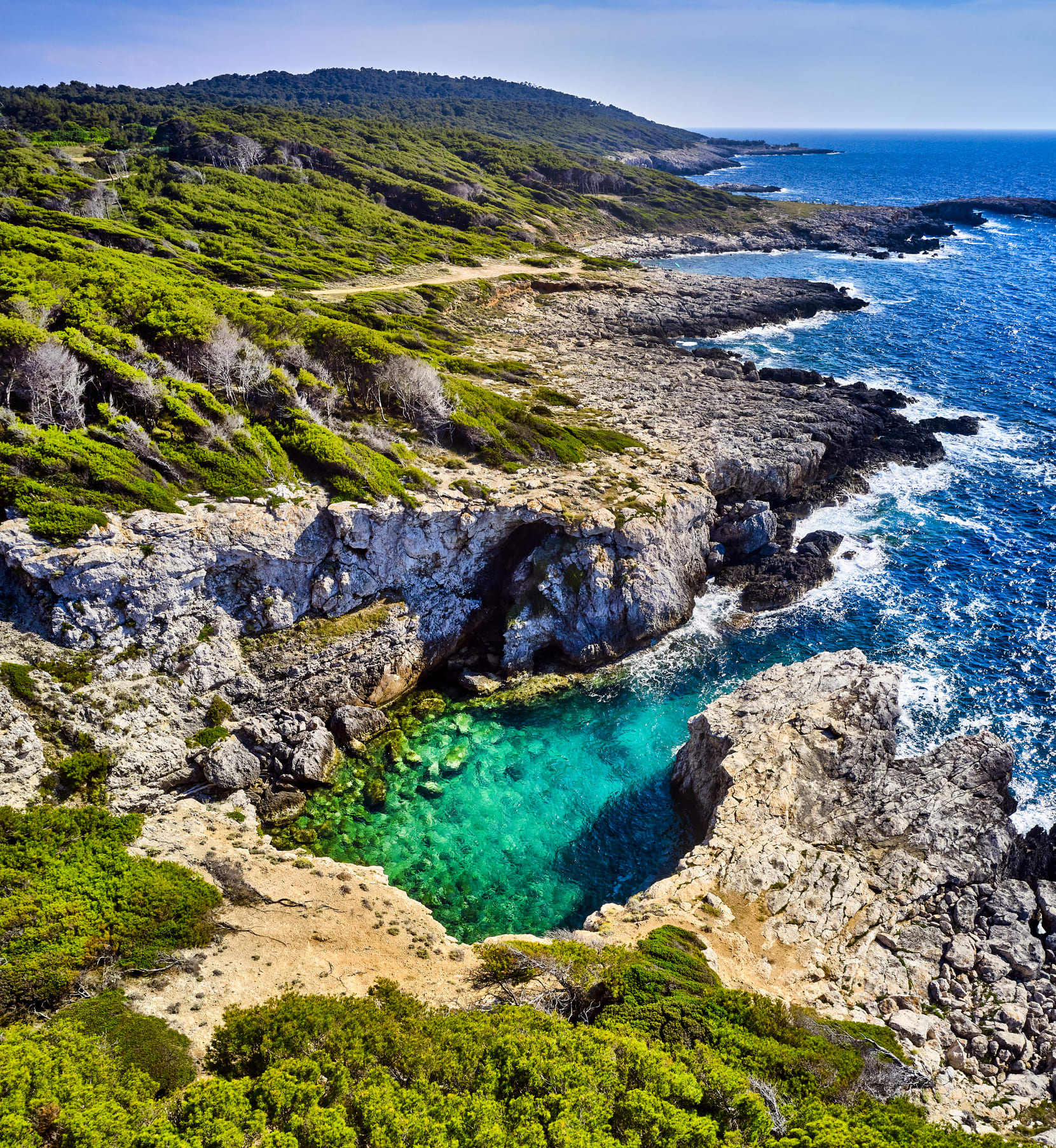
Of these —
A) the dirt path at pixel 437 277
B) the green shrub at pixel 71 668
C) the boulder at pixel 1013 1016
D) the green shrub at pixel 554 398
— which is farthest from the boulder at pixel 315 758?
the dirt path at pixel 437 277

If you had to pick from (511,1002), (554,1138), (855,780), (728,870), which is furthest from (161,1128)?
Result: (855,780)

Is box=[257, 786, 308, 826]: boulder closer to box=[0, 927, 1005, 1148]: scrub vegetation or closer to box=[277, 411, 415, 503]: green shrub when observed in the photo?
box=[0, 927, 1005, 1148]: scrub vegetation

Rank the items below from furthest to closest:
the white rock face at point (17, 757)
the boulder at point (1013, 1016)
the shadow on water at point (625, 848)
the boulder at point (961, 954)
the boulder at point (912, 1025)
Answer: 1. the shadow on water at point (625, 848)
2. the white rock face at point (17, 757)
3. the boulder at point (961, 954)
4. the boulder at point (1013, 1016)
5. the boulder at point (912, 1025)

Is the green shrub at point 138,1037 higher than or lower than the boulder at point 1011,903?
higher

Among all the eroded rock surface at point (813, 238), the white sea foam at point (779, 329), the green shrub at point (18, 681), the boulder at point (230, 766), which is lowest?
the boulder at point (230, 766)

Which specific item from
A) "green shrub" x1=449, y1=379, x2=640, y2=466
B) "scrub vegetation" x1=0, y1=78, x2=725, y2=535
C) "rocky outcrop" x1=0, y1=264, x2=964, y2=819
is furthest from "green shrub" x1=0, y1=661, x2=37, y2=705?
"green shrub" x1=449, y1=379, x2=640, y2=466

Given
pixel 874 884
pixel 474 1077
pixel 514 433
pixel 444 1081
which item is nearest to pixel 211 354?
pixel 514 433

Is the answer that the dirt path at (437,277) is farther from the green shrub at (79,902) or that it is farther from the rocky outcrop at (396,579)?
the green shrub at (79,902)

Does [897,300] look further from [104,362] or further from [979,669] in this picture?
[104,362]
